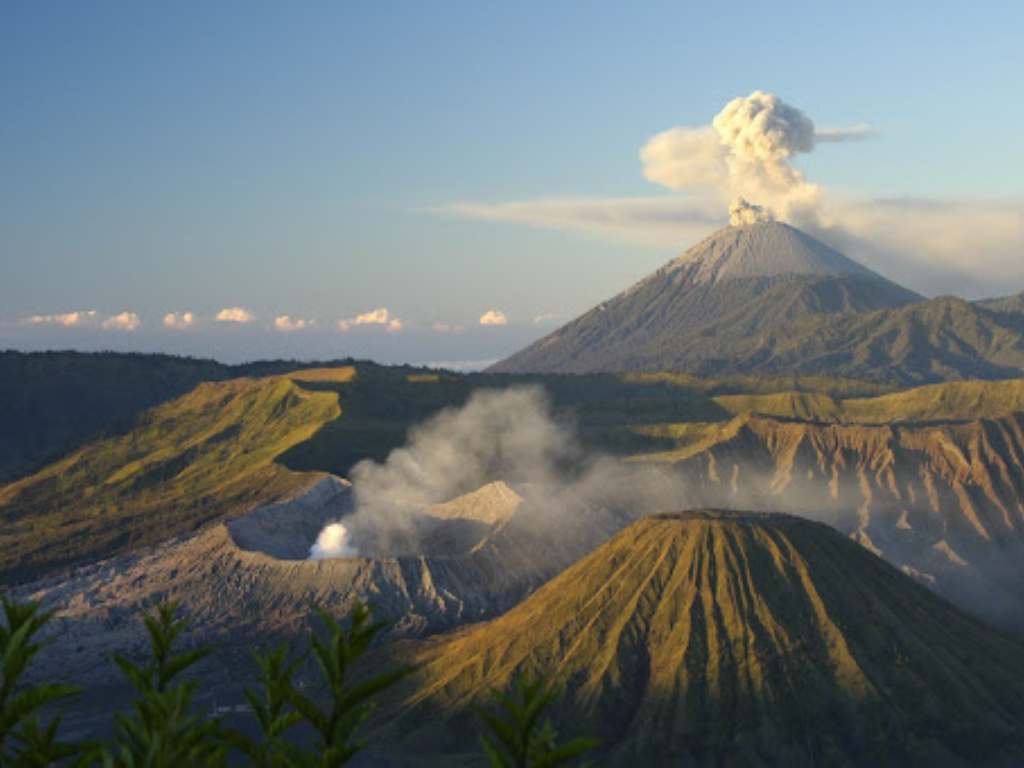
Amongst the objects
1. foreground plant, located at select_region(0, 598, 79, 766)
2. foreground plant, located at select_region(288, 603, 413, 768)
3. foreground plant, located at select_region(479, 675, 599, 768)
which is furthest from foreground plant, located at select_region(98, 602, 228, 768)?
foreground plant, located at select_region(479, 675, 599, 768)

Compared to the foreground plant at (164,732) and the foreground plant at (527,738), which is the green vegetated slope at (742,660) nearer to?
the foreground plant at (164,732)

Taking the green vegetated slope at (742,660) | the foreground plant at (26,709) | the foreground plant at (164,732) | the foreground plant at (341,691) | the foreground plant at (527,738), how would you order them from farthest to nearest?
the green vegetated slope at (742,660)
the foreground plant at (26,709)
the foreground plant at (341,691)
the foreground plant at (164,732)
the foreground plant at (527,738)

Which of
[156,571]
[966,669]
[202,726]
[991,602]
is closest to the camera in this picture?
[202,726]

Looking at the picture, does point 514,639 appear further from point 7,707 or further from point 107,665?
point 7,707

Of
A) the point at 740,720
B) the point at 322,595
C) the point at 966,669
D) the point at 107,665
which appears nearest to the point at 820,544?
the point at 966,669

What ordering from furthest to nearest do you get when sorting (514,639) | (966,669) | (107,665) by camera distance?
1. (107,665)
2. (514,639)
3. (966,669)

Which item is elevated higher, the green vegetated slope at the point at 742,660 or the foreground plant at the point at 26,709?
the foreground plant at the point at 26,709

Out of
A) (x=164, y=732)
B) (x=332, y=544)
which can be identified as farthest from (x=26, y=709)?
(x=332, y=544)

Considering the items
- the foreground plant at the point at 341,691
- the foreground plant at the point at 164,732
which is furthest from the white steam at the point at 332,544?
the foreground plant at the point at 341,691
